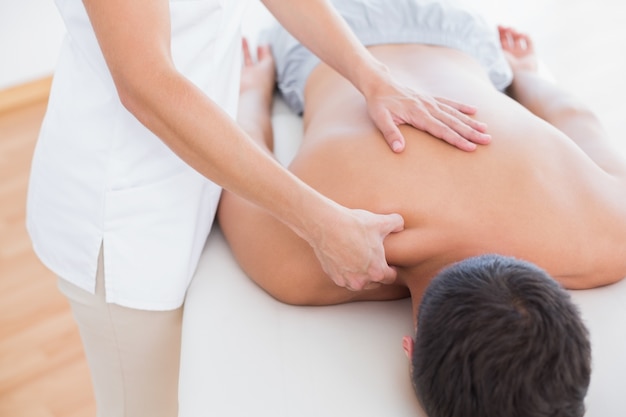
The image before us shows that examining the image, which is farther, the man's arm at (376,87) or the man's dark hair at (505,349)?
the man's arm at (376,87)

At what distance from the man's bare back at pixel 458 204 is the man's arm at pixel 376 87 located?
0.02 meters

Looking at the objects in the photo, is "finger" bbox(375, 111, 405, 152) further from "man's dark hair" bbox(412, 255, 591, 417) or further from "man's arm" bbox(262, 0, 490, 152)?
"man's dark hair" bbox(412, 255, 591, 417)

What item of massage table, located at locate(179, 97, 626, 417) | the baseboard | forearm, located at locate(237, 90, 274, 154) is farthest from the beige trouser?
the baseboard

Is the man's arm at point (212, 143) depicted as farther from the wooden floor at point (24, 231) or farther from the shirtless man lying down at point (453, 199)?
the wooden floor at point (24, 231)

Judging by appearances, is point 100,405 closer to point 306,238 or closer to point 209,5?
point 306,238

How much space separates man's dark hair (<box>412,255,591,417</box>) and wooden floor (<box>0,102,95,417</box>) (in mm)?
1348

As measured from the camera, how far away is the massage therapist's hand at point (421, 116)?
1658 millimetres

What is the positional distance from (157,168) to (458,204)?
54 cm

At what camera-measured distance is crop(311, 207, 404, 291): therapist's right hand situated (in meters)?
1.48

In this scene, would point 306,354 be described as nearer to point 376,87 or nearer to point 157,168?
point 157,168

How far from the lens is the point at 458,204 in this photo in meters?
1.58

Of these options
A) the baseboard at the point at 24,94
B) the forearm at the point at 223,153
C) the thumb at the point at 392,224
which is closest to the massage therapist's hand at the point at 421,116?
the thumb at the point at 392,224

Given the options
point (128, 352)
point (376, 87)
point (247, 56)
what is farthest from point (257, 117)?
point (128, 352)

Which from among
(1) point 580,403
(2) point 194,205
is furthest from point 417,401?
(2) point 194,205
